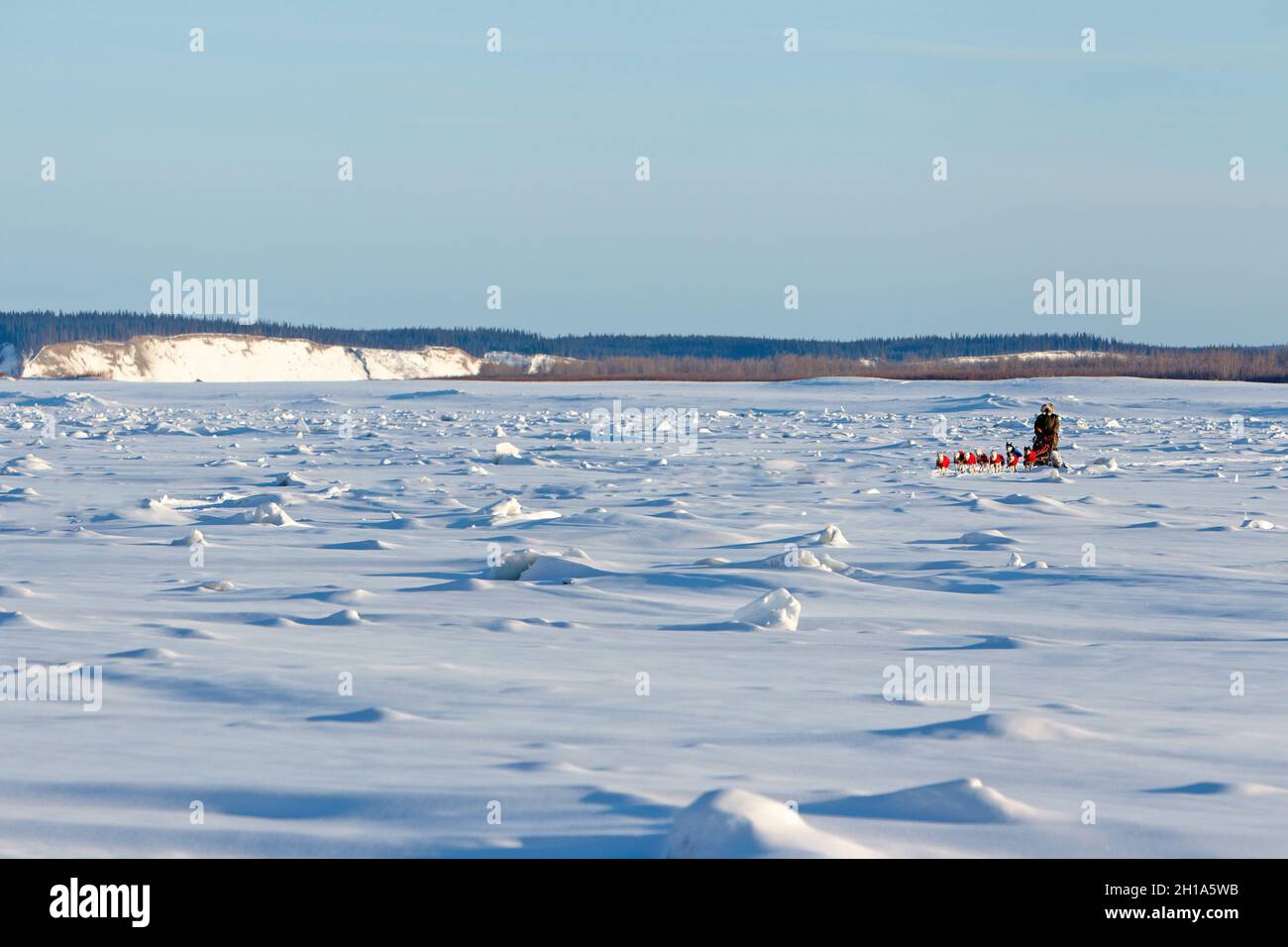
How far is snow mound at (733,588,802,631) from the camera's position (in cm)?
563

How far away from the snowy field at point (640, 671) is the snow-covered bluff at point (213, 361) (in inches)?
3667

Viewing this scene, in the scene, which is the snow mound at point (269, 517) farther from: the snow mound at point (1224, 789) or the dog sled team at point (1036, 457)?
the dog sled team at point (1036, 457)

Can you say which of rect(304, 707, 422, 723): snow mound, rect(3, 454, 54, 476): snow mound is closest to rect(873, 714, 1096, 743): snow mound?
rect(304, 707, 422, 723): snow mound

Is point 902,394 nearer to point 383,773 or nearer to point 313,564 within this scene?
point 313,564

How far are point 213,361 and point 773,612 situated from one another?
109m

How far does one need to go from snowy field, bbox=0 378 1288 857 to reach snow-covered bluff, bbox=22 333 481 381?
93.1 metres

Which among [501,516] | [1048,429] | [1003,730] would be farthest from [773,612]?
[1048,429]

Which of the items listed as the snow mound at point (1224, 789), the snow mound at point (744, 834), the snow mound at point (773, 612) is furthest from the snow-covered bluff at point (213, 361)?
the snow mound at point (744, 834)

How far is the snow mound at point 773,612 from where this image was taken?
563 cm

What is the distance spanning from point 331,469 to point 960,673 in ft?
39.0

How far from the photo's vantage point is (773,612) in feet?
18.7

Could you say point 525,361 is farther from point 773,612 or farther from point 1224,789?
point 1224,789
